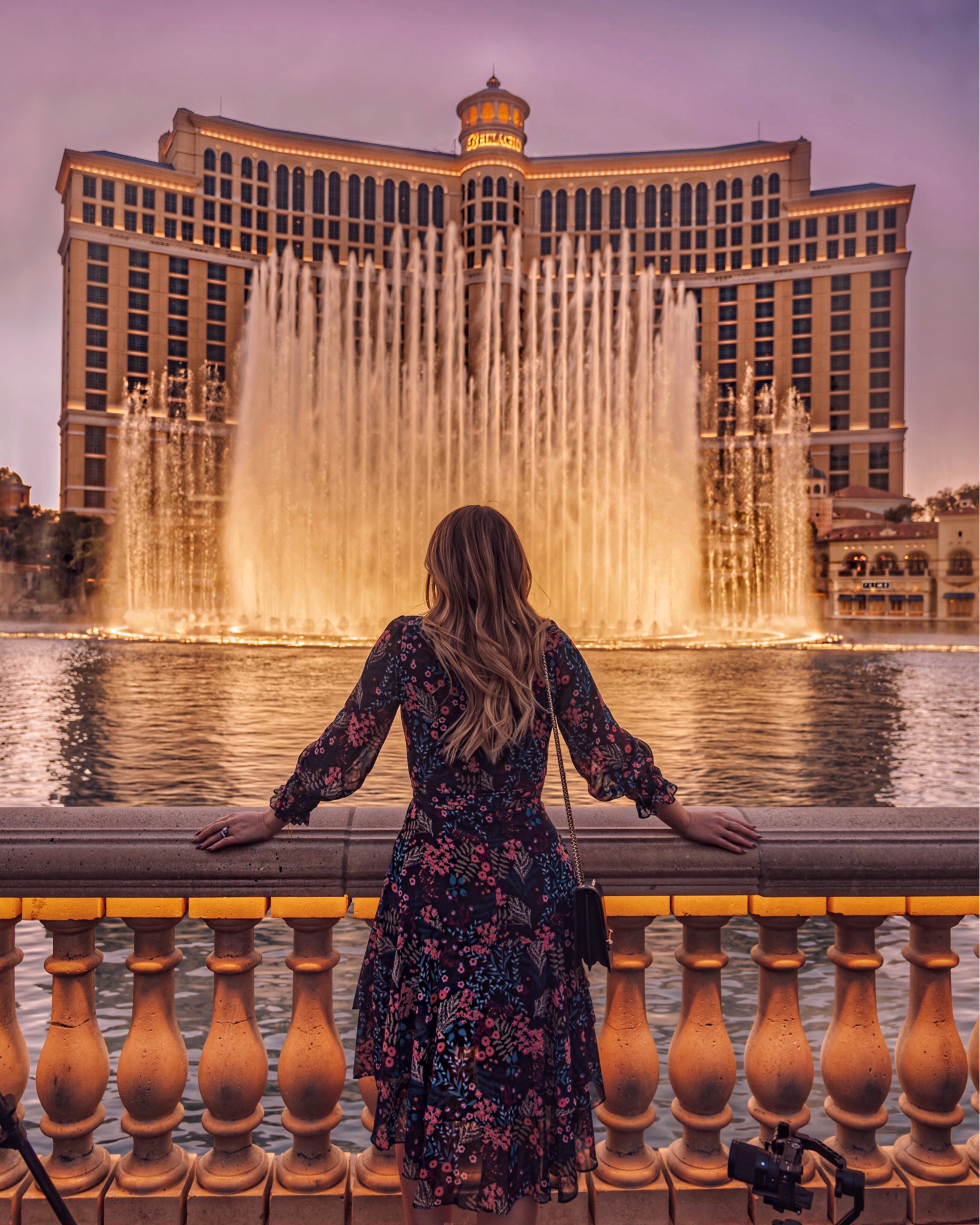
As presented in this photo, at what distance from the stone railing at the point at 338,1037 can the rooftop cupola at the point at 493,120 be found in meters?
99.2

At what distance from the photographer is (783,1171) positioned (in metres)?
2.12

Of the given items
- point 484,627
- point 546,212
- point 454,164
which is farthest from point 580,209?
point 484,627

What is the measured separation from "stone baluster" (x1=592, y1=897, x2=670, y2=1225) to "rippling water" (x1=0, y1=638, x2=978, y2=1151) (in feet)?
2.90

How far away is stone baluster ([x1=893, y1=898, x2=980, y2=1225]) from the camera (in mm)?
2699

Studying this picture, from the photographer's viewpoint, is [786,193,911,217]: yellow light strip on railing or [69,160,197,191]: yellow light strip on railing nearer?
[69,160,197,191]: yellow light strip on railing

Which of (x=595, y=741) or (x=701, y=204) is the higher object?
(x=701, y=204)

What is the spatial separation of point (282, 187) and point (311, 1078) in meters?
100

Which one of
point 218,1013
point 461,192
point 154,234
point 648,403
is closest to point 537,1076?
point 218,1013

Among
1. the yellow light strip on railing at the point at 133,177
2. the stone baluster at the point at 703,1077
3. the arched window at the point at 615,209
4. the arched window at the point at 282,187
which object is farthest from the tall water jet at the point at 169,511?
the arched window at the point at 615,209

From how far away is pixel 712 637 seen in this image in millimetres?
30531

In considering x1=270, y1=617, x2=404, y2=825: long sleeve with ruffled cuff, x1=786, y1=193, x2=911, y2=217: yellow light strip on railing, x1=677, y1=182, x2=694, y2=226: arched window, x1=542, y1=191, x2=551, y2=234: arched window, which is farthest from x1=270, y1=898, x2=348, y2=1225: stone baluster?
x1=677, y1=182, x2=694, y2=226: arched window

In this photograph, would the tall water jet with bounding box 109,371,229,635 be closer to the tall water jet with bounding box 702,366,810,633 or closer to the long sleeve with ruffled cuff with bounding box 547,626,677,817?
the tall water jet with bounding box 702,366,810,633

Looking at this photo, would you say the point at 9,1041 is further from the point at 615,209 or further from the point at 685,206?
the point at 685,206

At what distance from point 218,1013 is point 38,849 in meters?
0.61
